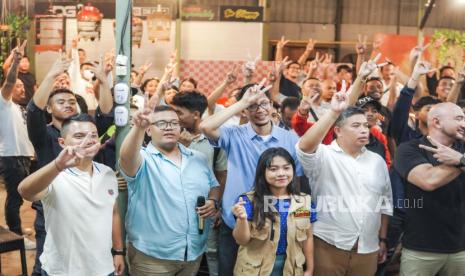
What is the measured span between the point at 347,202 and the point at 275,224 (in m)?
0.45

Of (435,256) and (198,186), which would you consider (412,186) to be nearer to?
(435,256)

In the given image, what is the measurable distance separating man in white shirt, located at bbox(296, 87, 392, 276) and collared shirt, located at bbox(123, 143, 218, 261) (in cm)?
66

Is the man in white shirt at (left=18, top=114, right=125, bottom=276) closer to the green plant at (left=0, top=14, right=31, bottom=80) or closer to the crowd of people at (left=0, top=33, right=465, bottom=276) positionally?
the crowd of people at (left=0, top=33, right=465, bottom=276)

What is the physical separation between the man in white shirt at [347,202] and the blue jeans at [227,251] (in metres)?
0.46

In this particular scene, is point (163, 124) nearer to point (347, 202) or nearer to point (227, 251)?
point (227, 251)

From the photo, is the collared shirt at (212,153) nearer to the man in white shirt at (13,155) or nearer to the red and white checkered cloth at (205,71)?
the man in white shirt at (13,155)

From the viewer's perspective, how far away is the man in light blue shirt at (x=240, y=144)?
305cm

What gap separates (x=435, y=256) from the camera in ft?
9.87

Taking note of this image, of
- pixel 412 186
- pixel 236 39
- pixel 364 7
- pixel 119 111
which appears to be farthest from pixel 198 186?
pixel 364 7

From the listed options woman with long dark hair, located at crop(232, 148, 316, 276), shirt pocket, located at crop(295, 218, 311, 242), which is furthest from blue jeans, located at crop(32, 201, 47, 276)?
shirt pocket, located at crop(295, 218, 311, 242)

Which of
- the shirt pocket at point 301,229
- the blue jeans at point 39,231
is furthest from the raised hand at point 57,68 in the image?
the shirt pocket at point 301,229

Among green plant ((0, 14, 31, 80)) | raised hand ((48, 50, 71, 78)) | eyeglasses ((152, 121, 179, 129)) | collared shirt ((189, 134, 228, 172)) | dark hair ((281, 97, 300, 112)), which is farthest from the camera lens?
green plant ((0, 14, 31, 80))

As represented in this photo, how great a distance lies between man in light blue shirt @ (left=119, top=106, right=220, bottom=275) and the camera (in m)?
2.84

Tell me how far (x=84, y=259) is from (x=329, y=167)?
1366mm
